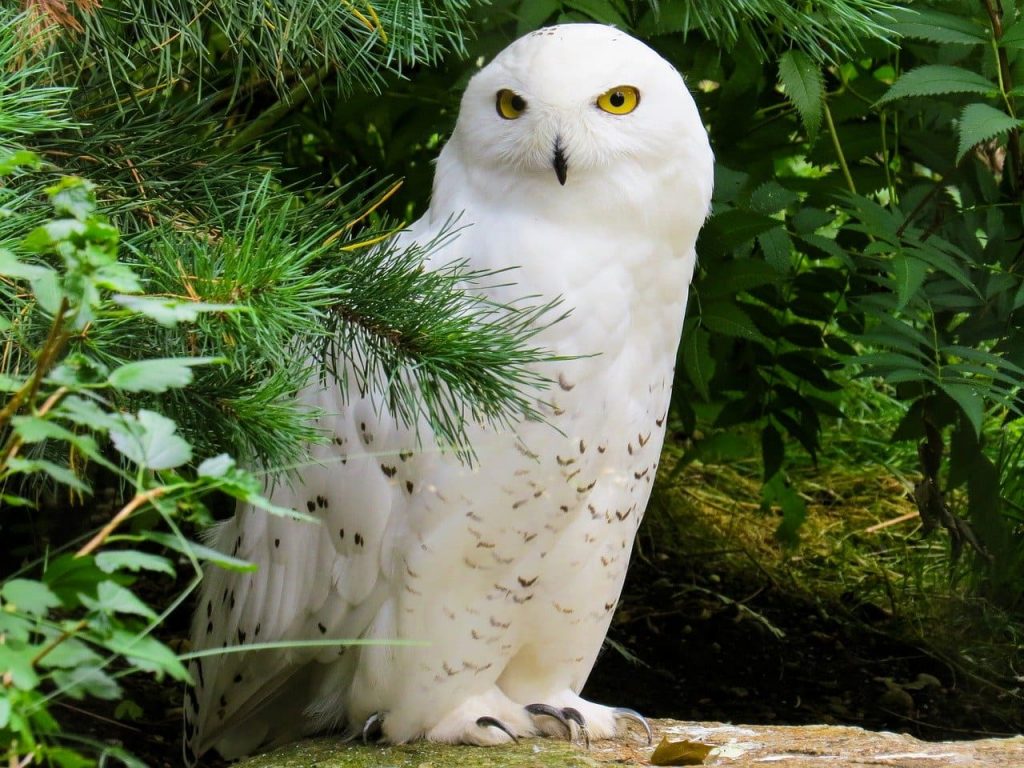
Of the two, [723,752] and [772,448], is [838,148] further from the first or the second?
[723,752]

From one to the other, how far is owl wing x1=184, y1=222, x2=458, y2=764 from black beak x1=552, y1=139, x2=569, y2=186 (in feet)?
0.85

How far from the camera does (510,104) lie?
2369 millimetres

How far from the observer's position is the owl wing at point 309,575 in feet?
7.97

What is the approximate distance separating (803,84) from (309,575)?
4.63ft

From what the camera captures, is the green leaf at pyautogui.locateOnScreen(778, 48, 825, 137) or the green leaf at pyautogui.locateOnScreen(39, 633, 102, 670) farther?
the green leaf at pyautogui.locateOnScreen(778, 48, 825, 137)

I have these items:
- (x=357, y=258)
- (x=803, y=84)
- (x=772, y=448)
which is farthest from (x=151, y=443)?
(x=772, y=448)

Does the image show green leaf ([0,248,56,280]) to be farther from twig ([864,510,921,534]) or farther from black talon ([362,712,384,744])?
twig ([864,510,921,534])

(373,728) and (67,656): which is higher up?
(67,656)

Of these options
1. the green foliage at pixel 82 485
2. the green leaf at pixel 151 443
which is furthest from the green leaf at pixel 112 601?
the green leaf at pixel 151 443

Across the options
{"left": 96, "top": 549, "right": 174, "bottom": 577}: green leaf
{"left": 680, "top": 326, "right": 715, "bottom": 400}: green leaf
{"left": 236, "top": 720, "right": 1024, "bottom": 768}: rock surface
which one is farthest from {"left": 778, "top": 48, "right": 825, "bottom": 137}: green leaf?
{"left": 96, "top": 549, "right": 174, "bottom": 577}: green leaf

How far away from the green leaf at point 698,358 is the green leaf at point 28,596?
2017mm

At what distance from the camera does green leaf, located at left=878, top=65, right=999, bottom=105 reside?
8.26 feet

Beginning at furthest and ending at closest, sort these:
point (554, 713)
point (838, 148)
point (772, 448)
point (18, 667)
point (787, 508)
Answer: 1. point (787, 508)
2. point (772, 448)
3. point (838, 148)
4. point (554, 713)
5. point (18, 667)

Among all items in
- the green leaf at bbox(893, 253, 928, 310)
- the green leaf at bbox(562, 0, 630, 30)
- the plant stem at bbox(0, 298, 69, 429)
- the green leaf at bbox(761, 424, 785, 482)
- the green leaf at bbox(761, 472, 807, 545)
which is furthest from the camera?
the green leaf at bbox(761, 472, 807, 545)
